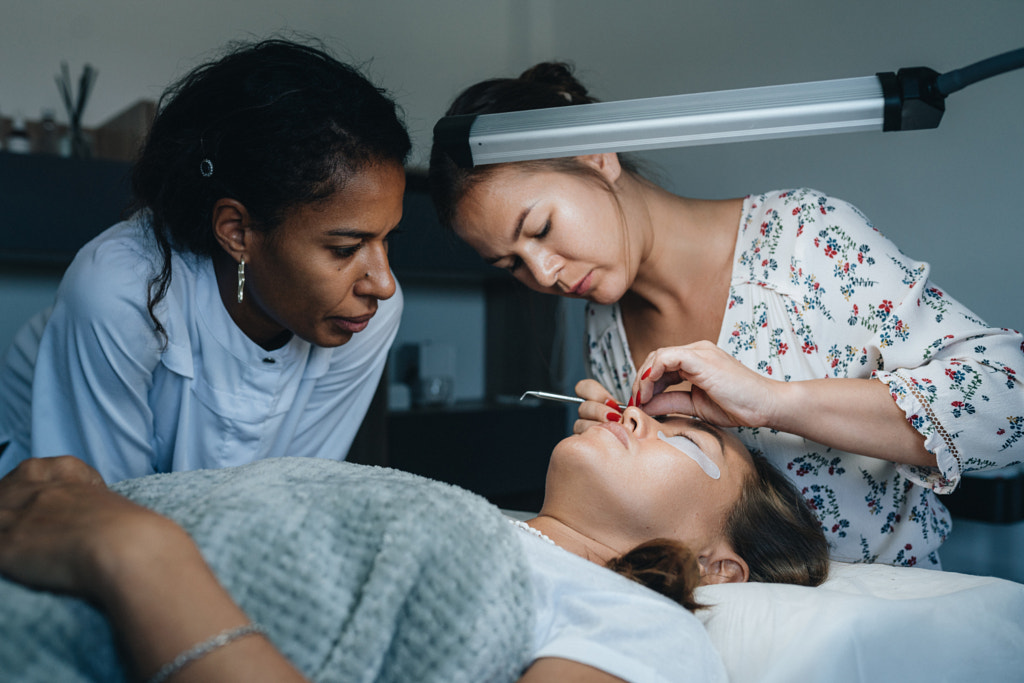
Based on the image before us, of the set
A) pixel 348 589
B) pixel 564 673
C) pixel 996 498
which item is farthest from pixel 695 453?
pixel 996 498

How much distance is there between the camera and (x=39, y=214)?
7.67 ft

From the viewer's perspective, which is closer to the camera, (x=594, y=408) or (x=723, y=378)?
(x=723, y=378)

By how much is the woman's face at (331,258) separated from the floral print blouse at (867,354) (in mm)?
625

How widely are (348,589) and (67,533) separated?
0.82 ft

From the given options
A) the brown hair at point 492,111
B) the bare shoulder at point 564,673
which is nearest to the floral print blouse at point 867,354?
the brown hair at point 492,111

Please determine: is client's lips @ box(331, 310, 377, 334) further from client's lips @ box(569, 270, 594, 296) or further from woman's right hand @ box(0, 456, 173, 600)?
woman's right hand @ box(0, 456, 173, 600)

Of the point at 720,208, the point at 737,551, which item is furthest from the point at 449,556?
the point at 720,208

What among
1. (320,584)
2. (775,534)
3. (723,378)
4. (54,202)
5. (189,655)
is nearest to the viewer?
(189,655)

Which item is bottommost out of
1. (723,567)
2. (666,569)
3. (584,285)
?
(723,567)

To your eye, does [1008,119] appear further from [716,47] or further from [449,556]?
[449,556]

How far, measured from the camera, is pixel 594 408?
4.29 feet

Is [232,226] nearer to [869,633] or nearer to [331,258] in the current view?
[331,258]

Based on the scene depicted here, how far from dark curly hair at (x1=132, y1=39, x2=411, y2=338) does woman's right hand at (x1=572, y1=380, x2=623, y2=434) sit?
0.53 meters

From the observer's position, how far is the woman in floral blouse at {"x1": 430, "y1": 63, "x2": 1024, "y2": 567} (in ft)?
3.60
